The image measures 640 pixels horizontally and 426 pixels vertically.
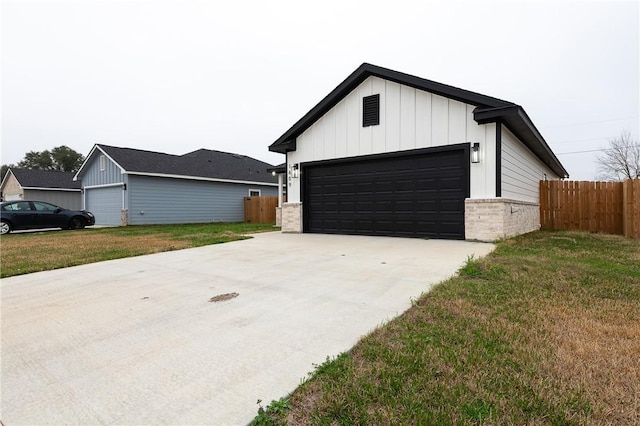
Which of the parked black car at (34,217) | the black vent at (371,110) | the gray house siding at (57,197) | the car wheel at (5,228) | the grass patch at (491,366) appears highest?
the black vent at (371,110)

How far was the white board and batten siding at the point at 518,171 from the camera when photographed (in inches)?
311

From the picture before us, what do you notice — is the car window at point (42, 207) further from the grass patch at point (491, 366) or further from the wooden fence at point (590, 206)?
the wooden fence at point (590, 206)

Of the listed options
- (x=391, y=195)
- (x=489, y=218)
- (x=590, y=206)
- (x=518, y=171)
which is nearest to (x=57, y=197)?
(x=391, y=195)

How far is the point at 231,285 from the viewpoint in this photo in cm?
389

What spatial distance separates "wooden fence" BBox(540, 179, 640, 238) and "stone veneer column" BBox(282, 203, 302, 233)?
939 centimetres

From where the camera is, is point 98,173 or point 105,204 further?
point 98,173

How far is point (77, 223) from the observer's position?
Result: 46.6 feet

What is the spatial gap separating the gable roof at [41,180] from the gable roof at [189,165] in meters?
7.36

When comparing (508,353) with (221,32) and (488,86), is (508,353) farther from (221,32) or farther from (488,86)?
(488,86)

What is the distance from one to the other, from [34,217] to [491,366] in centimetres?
1744

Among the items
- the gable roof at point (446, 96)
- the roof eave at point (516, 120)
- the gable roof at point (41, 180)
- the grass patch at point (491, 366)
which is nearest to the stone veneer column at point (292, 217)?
the gable roof at point (446, 96)

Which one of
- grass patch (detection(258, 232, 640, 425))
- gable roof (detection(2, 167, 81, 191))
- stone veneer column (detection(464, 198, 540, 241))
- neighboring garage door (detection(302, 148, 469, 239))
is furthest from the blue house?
grass patch (detection(258, 232, 640, 425))

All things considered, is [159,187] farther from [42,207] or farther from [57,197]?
[57,197]

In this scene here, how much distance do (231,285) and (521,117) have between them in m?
7.59
